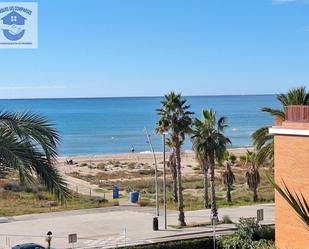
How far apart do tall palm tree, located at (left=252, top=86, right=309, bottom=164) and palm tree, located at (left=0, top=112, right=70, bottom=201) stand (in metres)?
14.0

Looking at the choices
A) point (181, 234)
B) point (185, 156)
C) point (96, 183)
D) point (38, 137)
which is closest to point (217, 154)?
point (181, 234)

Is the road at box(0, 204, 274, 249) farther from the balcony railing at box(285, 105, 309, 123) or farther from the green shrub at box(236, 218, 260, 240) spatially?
the balcony railing at box(285, 105, 309, 123)

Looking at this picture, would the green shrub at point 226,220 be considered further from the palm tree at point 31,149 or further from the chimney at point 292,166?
the palm tree at point 31,149

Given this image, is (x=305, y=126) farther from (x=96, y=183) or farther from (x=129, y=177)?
(x=129, y=177)

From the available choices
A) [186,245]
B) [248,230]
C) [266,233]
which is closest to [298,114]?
[248,230]

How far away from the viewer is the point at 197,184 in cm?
6059

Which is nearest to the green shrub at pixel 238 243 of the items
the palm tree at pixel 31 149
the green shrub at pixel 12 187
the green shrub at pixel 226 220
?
the green shrub at pixel 226 220

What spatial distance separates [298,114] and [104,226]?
20.5 m

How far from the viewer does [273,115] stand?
23828 millimetres

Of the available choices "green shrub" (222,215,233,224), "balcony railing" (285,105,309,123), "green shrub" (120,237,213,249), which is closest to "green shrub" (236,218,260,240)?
"green shrub" (120,237,213,249)

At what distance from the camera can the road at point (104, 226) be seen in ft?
100

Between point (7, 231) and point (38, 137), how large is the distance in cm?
2544

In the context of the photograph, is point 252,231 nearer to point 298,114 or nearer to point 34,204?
point 298,114

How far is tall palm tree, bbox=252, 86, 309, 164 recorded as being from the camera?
22844mm
